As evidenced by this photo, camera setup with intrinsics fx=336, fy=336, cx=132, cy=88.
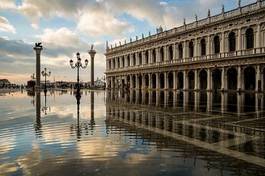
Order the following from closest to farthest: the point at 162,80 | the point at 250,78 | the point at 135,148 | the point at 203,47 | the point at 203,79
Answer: the point at 135,148
the point at 250,78
the point at 203,47
the point at 203,79
the point at 162,80

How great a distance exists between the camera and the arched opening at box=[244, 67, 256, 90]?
5332 cm

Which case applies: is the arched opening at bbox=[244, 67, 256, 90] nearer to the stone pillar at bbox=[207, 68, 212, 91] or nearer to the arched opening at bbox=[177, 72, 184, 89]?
the stone pillar at bbox=[207, 68, 212, 91]

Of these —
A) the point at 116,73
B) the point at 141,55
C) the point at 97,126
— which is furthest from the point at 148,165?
the point at 116,73

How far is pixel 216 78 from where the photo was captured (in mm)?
60406

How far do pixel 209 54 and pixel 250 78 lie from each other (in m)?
8.43

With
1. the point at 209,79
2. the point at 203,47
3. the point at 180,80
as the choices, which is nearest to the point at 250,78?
the point at 209,79

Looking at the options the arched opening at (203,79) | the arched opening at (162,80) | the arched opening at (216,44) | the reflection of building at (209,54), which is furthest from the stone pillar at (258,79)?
the arched opening at (162,80)

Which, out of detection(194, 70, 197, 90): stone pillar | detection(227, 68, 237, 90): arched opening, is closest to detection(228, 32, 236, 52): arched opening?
detection(227, 68, 237, 90): arched opening

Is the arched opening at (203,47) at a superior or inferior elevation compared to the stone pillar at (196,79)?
superior

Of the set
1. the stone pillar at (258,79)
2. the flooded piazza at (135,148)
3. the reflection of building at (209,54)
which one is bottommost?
the flooded piazza at (135,148)

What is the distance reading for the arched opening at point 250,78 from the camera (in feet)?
175

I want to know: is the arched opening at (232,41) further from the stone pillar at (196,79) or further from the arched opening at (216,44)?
the stone pillar at (196,79)

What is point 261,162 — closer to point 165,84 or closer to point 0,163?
point 0,163

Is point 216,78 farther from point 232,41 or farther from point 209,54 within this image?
point 232,41
